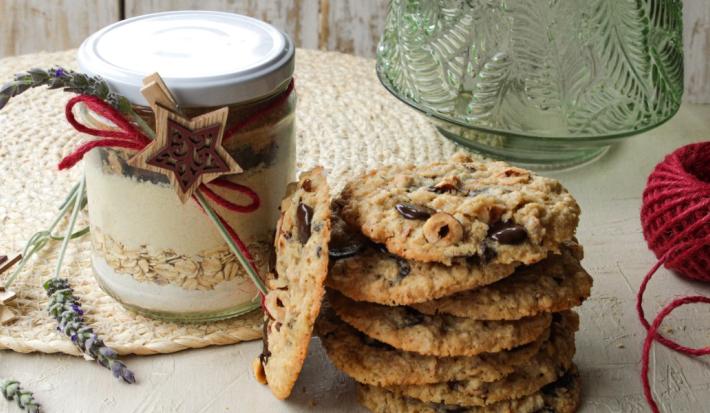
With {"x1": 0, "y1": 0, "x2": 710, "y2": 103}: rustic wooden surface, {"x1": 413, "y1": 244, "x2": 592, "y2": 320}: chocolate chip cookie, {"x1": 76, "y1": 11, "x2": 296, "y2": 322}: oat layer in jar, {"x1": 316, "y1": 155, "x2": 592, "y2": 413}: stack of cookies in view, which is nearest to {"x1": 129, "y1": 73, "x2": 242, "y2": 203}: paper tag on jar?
{"x1": 76, "y1": 11, "x2": 296, "y2": 322}: oat layer in jar

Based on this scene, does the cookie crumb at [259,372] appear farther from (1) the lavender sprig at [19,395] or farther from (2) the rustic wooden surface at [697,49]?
(2) the rustic wooden surface at [697,49]

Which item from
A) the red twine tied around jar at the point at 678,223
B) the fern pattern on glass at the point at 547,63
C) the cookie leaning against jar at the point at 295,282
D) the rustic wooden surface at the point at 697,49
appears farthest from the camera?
the rustic wooden surface at the point at 697,49

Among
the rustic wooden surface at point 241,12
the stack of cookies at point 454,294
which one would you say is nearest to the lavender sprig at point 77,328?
the stack of cookies at point 454,294

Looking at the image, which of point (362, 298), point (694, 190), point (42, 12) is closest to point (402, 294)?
point (362, 298)

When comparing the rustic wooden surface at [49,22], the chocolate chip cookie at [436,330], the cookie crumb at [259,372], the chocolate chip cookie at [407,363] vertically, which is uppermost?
the chocolate chip cookie at [436,330]

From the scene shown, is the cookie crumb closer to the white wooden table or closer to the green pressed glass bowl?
the white wooden table

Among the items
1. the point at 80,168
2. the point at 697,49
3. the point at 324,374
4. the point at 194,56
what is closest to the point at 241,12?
the point at 80,168
